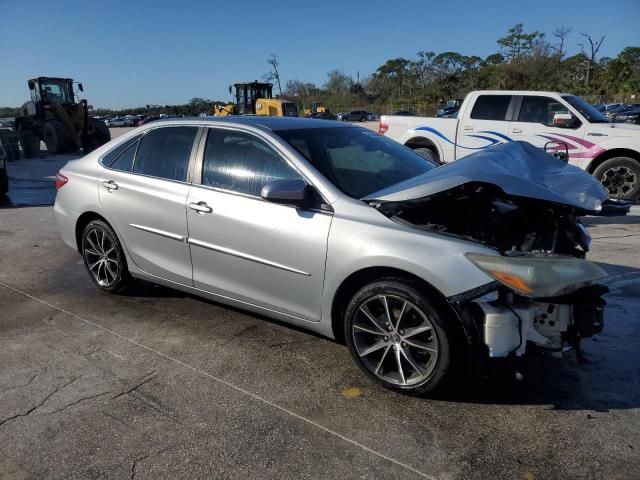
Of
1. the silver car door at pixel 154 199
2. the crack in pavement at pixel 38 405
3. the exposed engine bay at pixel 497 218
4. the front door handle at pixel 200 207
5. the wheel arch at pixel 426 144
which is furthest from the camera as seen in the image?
the wheel arch at pixel 426 144

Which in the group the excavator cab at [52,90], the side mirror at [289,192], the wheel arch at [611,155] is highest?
the excavator cab at [52,90]

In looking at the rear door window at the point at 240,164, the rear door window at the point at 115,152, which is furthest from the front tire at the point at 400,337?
the rear door window at the point at 115,152

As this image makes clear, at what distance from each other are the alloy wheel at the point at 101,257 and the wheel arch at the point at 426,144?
6873 mm

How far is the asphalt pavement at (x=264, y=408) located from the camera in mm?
2547

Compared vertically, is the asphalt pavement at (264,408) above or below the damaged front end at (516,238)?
below

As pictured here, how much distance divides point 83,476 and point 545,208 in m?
3.00

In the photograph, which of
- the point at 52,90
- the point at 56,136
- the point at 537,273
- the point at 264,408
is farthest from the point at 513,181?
the point at 52,90

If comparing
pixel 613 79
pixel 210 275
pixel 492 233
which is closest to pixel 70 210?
pixel 210 275

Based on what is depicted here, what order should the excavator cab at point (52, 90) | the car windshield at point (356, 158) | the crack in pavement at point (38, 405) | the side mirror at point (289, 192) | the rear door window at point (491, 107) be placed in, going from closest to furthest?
the crack in pavement at point (38, 405), the side mirror at point (289, 192), the car windshield at point (356, 158), the rear door window at point (491, 107), the excavator cab at point (52, 90)

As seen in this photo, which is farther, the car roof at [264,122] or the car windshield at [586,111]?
the car windshield at [586,111]

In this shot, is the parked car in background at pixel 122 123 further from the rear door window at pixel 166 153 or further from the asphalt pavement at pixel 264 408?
the asphalt pavement at pixel 264 408

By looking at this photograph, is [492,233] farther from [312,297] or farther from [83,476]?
[83,476]

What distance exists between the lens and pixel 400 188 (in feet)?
10.5

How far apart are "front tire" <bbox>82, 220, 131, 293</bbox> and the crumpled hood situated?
2.55 m
